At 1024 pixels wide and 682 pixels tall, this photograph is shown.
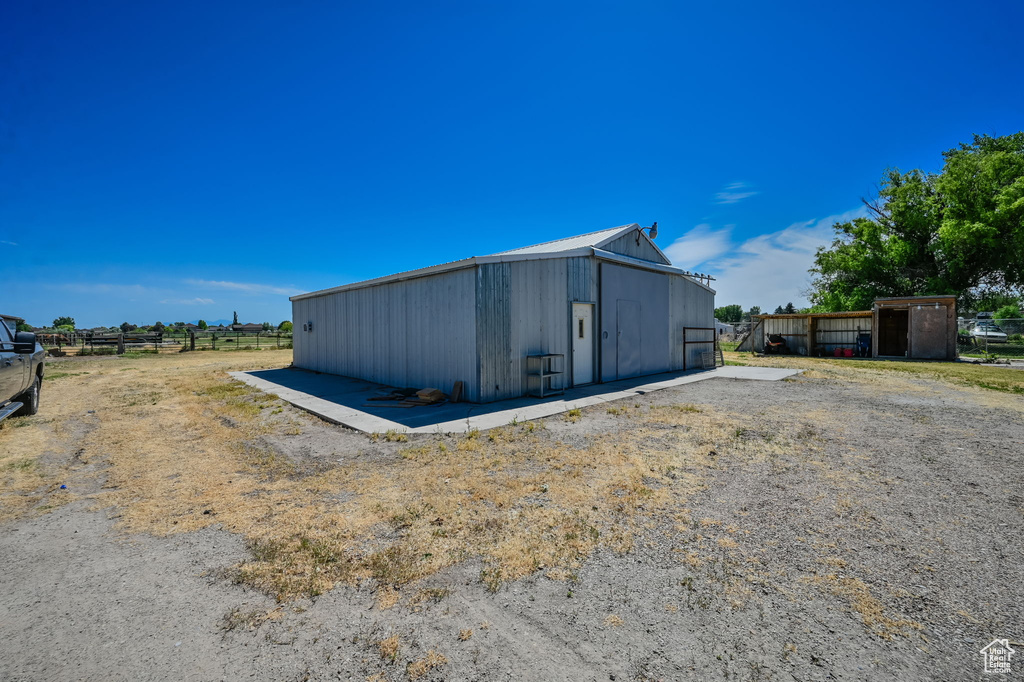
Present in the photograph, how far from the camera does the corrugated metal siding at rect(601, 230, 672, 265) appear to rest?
1112 centimetres

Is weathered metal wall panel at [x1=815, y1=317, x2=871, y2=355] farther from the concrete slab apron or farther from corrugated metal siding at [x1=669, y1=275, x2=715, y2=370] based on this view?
the concrete slab apron

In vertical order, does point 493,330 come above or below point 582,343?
above

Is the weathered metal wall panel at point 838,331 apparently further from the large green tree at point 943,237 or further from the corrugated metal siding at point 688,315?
the corrugated metal siding at point 688,315

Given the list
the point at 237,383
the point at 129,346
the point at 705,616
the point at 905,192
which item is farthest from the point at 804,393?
the point at 129,346

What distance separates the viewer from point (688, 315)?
14.0 metres

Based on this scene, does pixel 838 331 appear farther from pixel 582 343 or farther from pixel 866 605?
pixel 866 605

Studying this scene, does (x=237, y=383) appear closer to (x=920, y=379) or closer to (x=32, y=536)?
(x=32, y=536)

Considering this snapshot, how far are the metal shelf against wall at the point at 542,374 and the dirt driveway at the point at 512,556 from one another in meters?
2.88

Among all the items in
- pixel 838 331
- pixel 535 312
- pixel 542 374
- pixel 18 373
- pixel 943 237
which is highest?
pixel 943 237

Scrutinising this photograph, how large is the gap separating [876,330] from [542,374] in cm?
1963

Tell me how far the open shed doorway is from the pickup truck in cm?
2955

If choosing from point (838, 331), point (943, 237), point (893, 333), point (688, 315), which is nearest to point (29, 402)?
point (688, 315)


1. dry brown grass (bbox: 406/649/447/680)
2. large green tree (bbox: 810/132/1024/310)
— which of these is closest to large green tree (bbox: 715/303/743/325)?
large green tree (bbox: 810/132/1024/310)

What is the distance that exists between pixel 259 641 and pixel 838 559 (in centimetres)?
327
